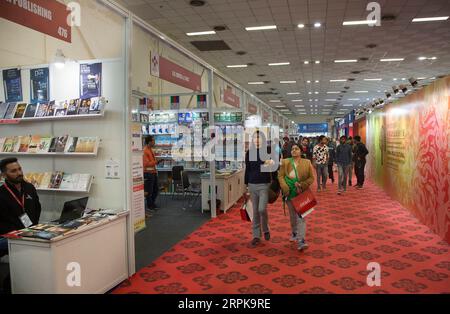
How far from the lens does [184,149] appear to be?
9133 millimetres

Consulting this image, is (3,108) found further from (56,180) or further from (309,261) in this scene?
(309,261)

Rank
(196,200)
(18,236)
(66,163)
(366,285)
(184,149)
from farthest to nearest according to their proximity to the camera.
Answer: (184,149), (196,200), (66,163), (366,285), (18,236)

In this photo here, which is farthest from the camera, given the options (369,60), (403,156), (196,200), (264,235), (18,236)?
(369,60)

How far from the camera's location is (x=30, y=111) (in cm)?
444

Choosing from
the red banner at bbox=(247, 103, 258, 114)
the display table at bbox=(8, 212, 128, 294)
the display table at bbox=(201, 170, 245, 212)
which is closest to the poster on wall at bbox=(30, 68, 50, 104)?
the display table at bbox=(8, 212, 128, 294)

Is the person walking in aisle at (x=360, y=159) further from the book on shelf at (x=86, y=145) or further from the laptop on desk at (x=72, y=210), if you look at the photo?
the laptop on desk at (x=72, y=210)

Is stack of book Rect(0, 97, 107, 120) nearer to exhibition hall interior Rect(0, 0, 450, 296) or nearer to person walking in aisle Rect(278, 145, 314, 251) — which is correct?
exhibition hall interior Rect(0, 0, 450, 296)

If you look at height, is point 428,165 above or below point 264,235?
above

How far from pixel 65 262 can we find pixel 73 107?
189 centimetres

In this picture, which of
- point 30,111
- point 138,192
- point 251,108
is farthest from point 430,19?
point 30,111

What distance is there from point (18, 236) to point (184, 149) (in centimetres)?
624

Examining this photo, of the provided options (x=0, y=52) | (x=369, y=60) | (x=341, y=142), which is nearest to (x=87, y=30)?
(x=0, y=52)
